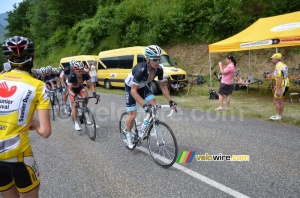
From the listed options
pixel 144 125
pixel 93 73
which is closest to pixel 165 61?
pixel 93 73

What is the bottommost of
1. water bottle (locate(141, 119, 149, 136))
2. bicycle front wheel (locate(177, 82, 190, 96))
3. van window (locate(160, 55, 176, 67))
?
bicycle front wheel (locate(177, 82, 190, 96))

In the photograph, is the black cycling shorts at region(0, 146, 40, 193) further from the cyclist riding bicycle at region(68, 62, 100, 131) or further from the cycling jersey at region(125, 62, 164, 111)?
the cyclist riding bicycle at region(68, 62, 100, 131)

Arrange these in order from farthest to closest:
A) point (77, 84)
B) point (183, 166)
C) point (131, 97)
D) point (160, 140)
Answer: point (77, 84), point (131, 97), point (160, 140), point (183, 166)

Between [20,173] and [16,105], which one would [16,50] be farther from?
[20,173]

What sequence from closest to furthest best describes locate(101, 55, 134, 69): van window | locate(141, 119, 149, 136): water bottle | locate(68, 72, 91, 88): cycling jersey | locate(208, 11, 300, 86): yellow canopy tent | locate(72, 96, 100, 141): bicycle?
locate(141, 119, 149, 136): water bottle, locate(72, 96, 100, 141): bicycle, locate(68, 72, 91, 88): cycling jersey, locate(208, 11, 300, 86): yellow canopy tent, locate(101, 55, 134, 69): van window

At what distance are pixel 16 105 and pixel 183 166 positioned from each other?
10.6 ft

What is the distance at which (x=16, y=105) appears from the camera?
6.66ft

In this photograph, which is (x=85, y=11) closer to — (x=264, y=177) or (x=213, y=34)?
(x=213, y=34)

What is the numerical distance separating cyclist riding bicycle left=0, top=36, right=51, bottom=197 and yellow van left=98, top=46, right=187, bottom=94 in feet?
39.4

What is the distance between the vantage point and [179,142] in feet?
19.3

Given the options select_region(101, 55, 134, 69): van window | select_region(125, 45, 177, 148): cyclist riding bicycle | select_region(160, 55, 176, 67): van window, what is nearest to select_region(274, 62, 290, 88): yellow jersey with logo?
select_region(125, 45, 177, 148): cyclist riding bicycle

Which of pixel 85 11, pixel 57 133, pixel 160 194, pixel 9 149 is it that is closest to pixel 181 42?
pixel 57 133

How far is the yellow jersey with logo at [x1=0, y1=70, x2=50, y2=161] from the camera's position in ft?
6.65

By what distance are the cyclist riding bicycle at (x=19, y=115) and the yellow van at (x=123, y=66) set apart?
12.0 m
